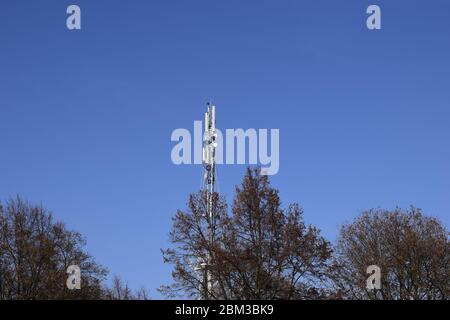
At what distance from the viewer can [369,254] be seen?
56188mm

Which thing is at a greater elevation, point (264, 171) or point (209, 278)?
point (264, 171)

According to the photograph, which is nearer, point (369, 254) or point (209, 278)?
point (209, 278)

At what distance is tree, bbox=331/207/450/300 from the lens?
52219 mm

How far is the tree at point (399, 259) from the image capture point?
52219 millimetres

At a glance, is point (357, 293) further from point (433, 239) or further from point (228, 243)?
point (228, 243)

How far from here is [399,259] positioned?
53.1 meters

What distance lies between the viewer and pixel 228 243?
143 ft

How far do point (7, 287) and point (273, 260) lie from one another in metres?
20.2
